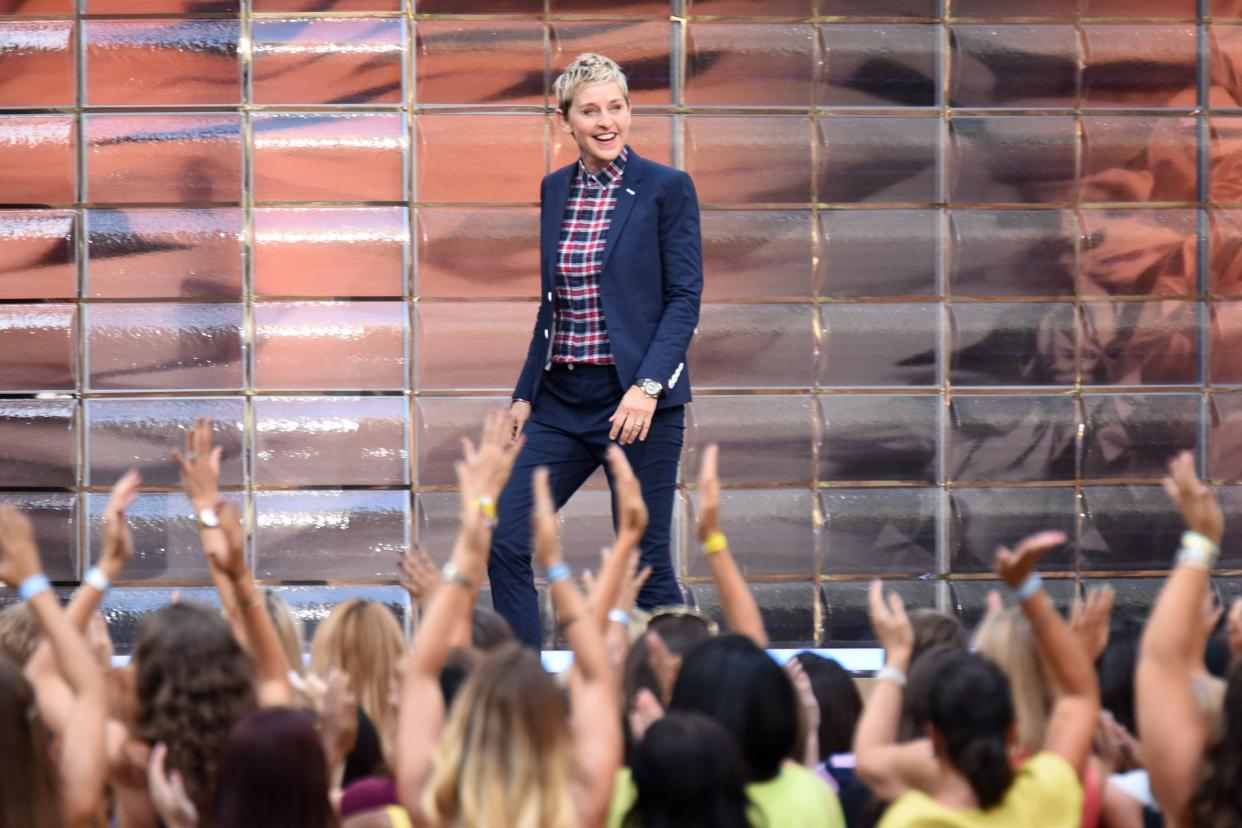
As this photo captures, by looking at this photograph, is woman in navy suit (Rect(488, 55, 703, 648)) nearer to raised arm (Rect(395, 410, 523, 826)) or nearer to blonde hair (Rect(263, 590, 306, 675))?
blonde hair (Rect(263, 590, 306, 675))

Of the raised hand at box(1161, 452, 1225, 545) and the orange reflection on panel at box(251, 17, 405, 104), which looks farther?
the orange reflection on panel at box(251, 17, 405, 104)

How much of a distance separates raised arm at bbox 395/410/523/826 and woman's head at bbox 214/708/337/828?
0.18 m

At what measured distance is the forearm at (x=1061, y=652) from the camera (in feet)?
7.82

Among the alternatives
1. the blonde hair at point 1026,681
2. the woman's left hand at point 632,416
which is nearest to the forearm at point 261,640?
the blonde hair at point 1026,681

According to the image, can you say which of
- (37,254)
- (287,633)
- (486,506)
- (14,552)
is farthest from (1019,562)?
(37,254)

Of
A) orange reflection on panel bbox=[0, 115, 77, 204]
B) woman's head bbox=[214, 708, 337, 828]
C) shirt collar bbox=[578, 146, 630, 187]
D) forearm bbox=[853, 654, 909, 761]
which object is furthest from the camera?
orange reflection on panel bbox=[0, 115, 77, 204]

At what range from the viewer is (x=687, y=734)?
2037mm

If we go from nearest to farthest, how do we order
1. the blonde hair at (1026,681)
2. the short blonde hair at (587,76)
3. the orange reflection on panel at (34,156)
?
the blonde hair at (1026,681)
the short blonde hair at (587,76)
the orange reflection on panel at (34,156)

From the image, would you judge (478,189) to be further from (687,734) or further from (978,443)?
(687,734)

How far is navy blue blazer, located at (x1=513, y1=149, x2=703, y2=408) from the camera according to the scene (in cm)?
384

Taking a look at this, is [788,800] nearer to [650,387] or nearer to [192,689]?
[192,689]

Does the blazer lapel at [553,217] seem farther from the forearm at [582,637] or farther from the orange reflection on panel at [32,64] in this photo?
the orange reflection on panel at [32,64]

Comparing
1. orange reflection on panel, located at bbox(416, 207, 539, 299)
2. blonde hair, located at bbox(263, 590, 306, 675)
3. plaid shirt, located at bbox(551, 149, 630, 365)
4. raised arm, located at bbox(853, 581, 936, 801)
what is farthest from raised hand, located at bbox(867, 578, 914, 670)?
orange reflection on panel, located at bbox(416, 207, 539, 299)

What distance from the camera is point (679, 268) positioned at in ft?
12.8
